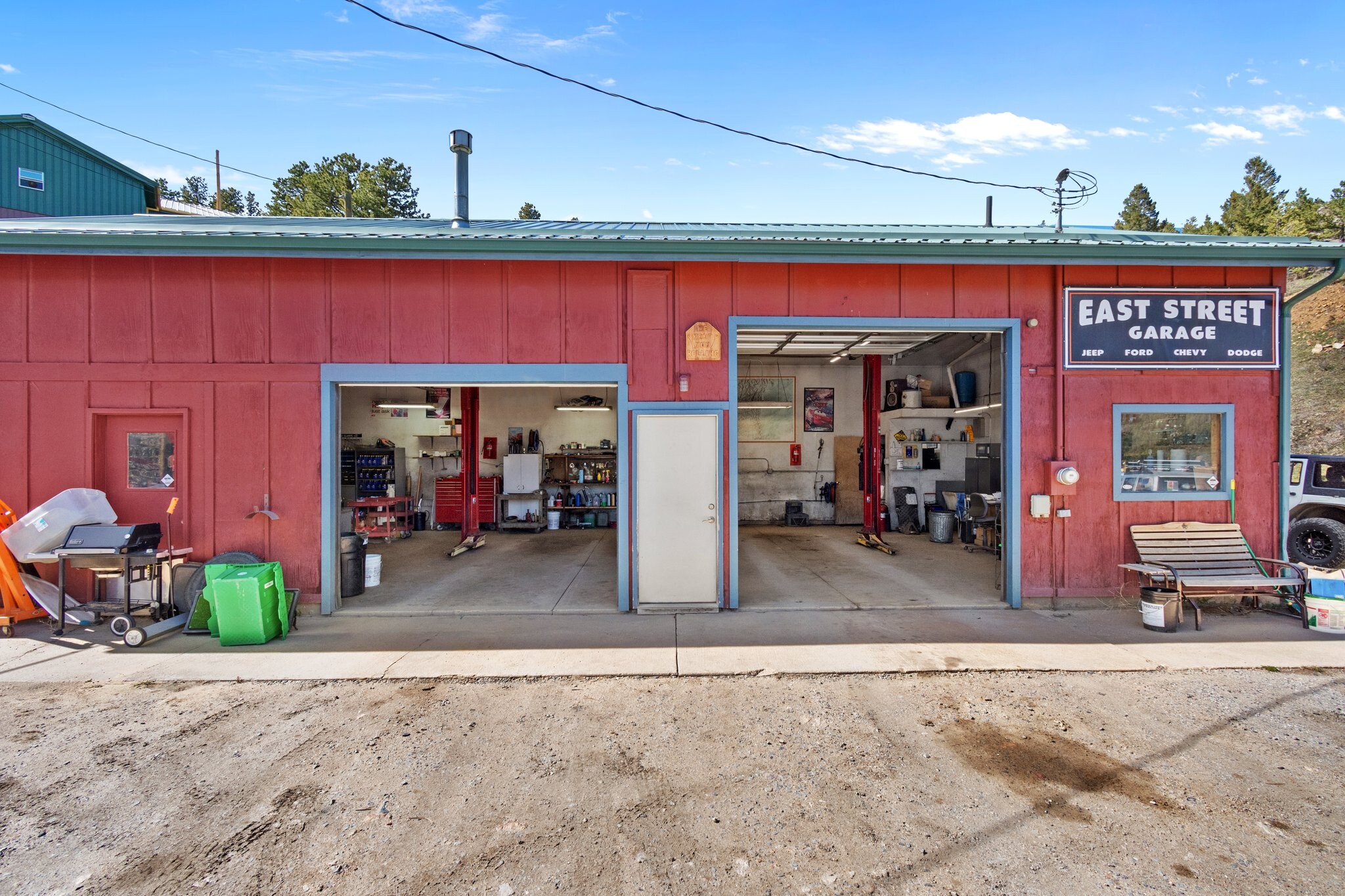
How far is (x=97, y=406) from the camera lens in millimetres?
6074

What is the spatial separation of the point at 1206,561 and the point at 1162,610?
1284 mm

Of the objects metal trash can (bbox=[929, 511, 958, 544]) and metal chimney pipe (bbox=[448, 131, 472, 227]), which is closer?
metal chimney pipe (bbox=[448, 131, 472, 227])

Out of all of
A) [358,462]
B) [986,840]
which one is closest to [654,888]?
[986,840]

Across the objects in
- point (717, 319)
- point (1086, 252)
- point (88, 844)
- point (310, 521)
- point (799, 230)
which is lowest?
point (88, 844)

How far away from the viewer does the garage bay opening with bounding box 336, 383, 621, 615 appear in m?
11.0

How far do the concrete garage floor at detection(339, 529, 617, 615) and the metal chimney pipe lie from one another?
472 cm

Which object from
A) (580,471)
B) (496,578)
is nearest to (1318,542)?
(496,578)

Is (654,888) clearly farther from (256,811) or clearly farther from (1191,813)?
(1191,813)

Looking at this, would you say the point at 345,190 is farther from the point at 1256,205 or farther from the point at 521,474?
the point at 1256,205

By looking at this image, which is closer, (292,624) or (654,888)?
(654,888)

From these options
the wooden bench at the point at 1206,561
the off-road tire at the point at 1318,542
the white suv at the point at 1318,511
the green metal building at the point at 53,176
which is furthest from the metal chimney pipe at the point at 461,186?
the green metal building at the point at 53,176

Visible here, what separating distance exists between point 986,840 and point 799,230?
7708mm

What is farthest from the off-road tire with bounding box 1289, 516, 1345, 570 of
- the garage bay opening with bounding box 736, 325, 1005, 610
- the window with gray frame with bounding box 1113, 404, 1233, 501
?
the garage bay opening with bounding box 736, 325, 1005, 610

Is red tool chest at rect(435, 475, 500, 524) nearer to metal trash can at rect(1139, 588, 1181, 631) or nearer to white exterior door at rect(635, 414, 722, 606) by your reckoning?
white exterior door at rect(635, 414, 722, 606)
